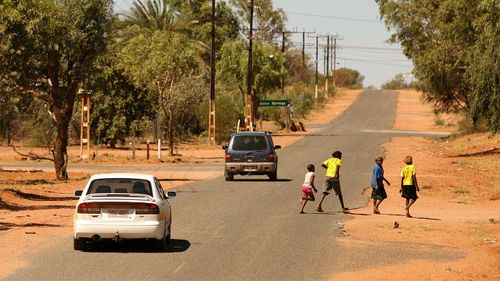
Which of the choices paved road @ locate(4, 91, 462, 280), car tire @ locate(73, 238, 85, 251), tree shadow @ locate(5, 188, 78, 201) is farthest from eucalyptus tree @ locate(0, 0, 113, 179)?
car tire @ locate(73, 238, 85, 251)

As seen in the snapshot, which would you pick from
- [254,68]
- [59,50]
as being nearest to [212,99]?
[254,68]

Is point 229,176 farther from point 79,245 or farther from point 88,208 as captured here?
point 88,208

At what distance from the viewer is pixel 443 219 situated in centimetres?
2872

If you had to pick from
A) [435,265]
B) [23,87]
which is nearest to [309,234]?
[435,265]

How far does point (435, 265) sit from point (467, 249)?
10.4 feet

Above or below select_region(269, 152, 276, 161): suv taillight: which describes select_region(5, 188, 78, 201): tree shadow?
below

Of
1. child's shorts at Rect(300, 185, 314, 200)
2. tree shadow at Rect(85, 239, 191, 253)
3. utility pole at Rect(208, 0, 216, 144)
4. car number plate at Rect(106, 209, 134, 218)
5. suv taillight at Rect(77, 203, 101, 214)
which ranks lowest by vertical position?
tree shadow at Rect(85, 239, 191, 253)

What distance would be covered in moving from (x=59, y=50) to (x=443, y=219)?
54.1 feet

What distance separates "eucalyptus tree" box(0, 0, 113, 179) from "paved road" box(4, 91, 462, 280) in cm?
641

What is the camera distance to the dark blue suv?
41.3 metres

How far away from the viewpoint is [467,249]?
72.0ft

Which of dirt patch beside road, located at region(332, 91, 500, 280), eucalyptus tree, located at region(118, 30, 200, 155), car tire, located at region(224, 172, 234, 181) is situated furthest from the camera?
eucalyptus tree, located at region(118, 30, 200, 155)

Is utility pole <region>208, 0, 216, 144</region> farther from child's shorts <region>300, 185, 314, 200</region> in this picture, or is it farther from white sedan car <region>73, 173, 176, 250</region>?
white sedan car <region>73, 173, 176, 250</region>

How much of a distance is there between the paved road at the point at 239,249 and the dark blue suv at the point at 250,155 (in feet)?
9.57
